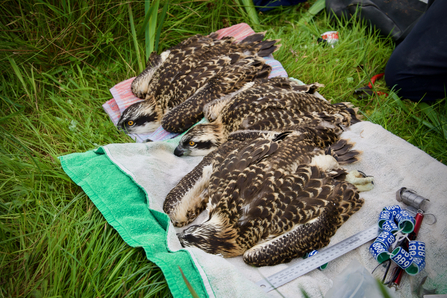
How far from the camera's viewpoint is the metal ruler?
2039 millimetres

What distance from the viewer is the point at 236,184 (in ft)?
7.41

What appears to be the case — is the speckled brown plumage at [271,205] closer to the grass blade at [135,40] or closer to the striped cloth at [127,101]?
the striped cloth at [127,101]

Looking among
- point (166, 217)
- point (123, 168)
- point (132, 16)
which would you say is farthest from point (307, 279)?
point (132, 16)

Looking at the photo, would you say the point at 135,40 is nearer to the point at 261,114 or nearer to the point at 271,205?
the point at 261,114

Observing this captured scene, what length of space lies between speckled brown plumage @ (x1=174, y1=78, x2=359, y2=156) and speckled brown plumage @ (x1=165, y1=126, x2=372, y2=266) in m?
0.49

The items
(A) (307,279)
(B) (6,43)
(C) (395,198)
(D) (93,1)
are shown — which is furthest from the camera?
(D) (93,1)

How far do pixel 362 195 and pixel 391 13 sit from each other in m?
2.68

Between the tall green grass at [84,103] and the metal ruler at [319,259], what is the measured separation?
0.70 metres

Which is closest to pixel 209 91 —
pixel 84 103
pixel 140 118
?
pixel 140 118


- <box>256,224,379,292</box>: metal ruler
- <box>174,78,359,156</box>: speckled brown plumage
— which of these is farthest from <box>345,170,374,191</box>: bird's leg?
<box>174,78,359,156</box>: speckled brown plumage

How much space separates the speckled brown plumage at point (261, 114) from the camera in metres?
2.90

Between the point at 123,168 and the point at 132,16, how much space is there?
6.59 feet

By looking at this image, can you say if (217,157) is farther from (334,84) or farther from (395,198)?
(334,84)

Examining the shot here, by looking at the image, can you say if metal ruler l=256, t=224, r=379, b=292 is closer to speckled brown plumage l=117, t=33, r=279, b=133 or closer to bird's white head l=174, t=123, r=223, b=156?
bird's white head l=174, t=123, r=223, b=156
